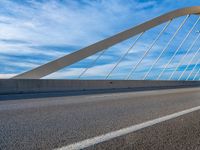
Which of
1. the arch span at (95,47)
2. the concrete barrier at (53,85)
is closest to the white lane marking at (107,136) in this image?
the concrete barrier at (53,85)

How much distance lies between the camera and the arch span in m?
19.0

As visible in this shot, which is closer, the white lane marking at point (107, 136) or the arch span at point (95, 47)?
the white lane marking at point (107, 136)

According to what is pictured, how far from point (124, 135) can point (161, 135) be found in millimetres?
449

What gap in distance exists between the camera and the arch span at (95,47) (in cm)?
1902

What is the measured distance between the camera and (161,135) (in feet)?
12.4

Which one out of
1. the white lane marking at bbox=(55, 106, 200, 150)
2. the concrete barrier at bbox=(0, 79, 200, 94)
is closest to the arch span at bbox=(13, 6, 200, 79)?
the concrete barrier at bbox=(0, 79, 200, 94)

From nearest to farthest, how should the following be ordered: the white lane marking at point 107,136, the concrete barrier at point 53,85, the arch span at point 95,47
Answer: the white lane marking at point 107,136 < the concrete barrier at point 53,85 < the arch span at point 95,47

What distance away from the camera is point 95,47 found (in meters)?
22.9

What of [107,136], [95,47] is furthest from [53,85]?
[107,136]

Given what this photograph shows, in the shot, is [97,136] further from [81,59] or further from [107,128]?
[81,59]

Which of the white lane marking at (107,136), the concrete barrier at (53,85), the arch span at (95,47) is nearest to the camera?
the white lane marking at (107,136)

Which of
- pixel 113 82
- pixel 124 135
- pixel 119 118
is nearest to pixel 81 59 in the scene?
pixel 113 82

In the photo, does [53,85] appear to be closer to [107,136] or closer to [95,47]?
[95,47]

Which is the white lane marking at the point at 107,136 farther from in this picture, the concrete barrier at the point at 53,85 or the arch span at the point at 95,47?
the arch span at the point at 95,47
